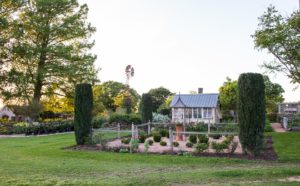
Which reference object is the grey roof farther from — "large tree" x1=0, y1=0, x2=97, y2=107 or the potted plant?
the potted plant

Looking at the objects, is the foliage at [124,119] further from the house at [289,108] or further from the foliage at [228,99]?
the foliage at [228,99]

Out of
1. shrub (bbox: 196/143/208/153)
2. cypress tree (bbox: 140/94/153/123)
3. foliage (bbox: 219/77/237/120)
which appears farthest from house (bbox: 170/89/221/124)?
shrub (bbox: 196/143/208/153)

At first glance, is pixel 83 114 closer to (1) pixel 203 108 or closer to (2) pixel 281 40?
(2) pixel 281 40

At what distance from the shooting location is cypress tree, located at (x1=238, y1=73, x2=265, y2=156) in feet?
36.1

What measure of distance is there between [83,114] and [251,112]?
7556 mm

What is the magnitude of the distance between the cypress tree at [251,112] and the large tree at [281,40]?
832 centimetres

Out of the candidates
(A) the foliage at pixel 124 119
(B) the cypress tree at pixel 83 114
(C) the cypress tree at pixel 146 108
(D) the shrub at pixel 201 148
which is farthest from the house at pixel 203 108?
(D) the shrub at pixel 201 148

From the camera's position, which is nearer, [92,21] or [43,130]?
[43,130]

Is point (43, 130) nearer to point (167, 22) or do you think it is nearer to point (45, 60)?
point (45, 60)

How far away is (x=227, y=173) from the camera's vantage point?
7.69 meters

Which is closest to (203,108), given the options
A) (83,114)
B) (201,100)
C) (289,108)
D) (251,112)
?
(201,100)

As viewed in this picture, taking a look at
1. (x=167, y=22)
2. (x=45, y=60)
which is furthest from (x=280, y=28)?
(x=45, y=60)

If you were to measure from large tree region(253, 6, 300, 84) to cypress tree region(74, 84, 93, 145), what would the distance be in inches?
449

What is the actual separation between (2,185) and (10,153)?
237 inches
